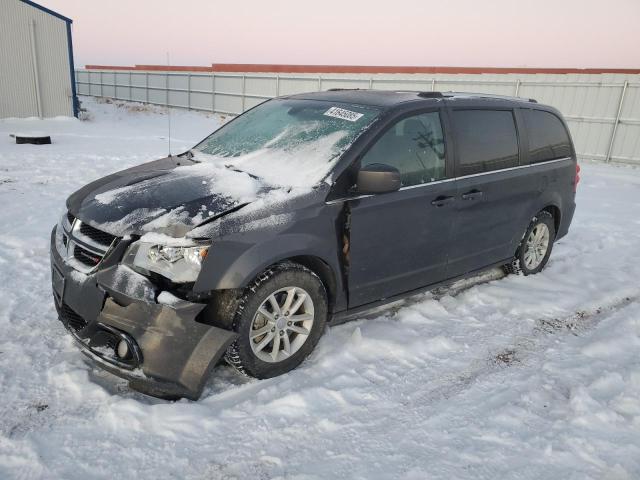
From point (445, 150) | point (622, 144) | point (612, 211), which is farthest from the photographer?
point (622, 144)


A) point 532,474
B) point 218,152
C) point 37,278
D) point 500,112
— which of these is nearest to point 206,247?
point 218,152

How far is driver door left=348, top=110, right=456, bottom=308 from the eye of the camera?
3381 millimetres

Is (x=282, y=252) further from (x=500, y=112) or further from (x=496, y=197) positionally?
(x=500, y=112)

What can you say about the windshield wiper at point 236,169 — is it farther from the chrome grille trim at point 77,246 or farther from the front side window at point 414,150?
the chrome grille trim at point 77,246

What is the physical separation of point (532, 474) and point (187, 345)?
6.08ft

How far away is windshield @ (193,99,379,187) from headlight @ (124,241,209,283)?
0.79 metres

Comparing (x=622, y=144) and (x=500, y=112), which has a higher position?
(x=500, y=112)

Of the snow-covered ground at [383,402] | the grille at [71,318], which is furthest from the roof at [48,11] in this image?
the grille at [71,318]

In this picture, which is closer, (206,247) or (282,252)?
(206,247)

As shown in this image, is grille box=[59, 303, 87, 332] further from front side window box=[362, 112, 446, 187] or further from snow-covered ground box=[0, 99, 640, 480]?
front side window box=[362, 112, 446, 187]

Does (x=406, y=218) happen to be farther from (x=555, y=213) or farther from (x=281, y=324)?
(x=555, y=213)

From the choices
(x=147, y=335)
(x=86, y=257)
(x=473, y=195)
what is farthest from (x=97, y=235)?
(x=473, y=195)

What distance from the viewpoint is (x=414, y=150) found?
3.66 meters

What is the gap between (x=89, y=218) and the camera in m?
2.96
